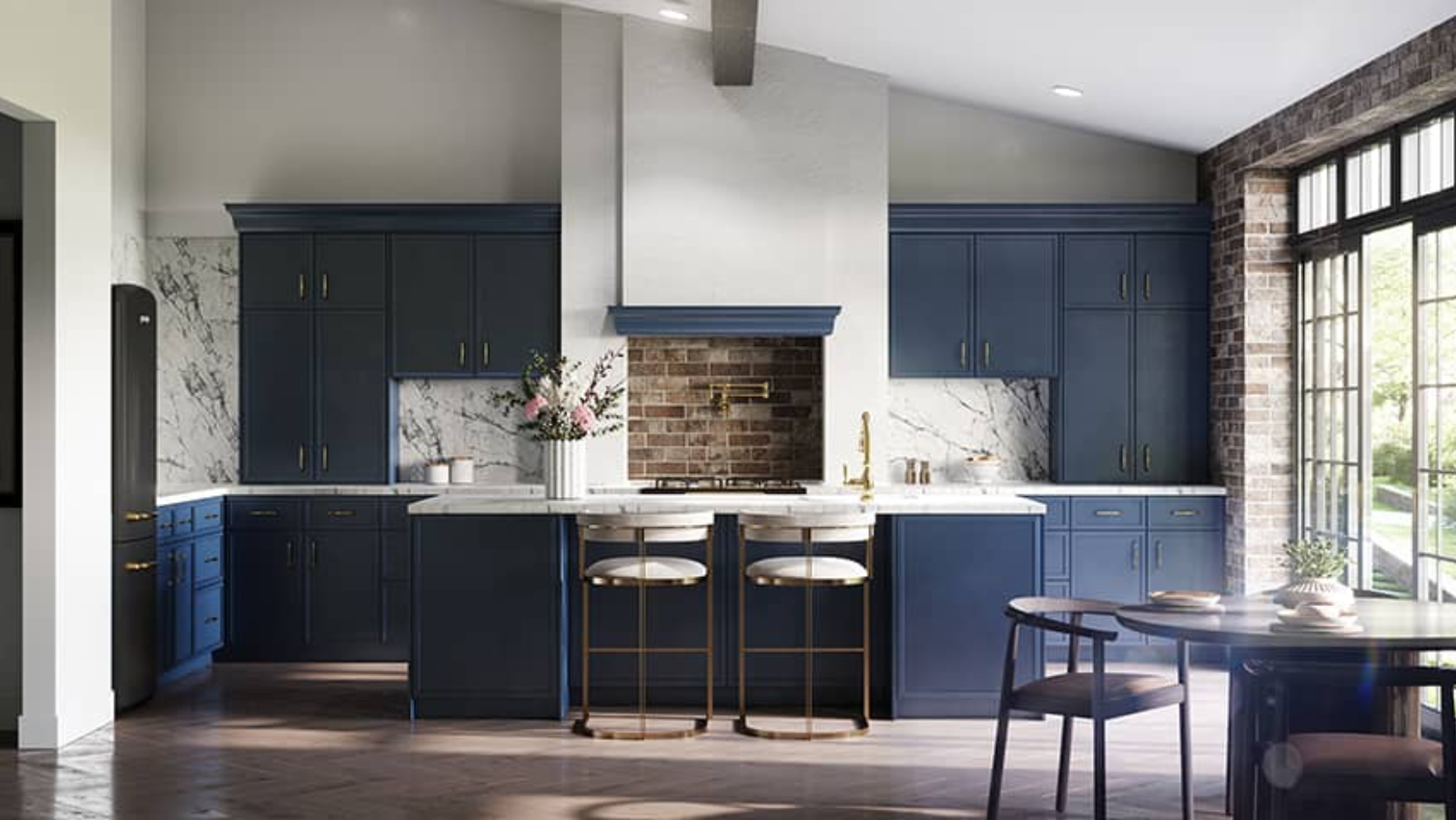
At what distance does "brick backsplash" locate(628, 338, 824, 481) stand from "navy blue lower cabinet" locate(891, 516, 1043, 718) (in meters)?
2.41

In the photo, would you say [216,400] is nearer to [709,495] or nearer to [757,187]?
[709,495]

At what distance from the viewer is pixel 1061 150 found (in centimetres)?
916

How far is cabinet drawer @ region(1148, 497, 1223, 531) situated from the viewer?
27.9 ft

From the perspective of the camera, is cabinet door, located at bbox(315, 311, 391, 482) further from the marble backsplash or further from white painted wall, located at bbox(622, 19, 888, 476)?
white painted wall, located at bbox(622, 19, 888, 476)

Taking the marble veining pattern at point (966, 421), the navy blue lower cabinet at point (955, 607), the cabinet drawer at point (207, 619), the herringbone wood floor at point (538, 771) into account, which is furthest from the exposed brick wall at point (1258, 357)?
the cabinet drawer at point (207, 619)

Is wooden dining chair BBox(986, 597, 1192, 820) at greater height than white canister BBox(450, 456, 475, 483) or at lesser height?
lesser

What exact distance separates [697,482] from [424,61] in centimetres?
320

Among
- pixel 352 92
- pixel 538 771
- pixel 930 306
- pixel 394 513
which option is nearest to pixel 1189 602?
pixel 538 771

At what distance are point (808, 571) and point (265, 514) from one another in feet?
12.6

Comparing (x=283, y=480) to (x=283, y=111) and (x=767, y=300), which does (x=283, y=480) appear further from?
(x=767, y=300)

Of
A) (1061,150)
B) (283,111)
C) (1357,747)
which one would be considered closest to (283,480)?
(283,111)

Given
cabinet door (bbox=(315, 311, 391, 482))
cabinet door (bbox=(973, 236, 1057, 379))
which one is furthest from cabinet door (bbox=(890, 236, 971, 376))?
cabinet door (bbox=(315, 311, 391, 482))

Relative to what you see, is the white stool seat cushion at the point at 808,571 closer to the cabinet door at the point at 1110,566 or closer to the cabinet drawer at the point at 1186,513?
the cabinet door at the point at 1110,566

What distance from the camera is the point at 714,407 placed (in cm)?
912
